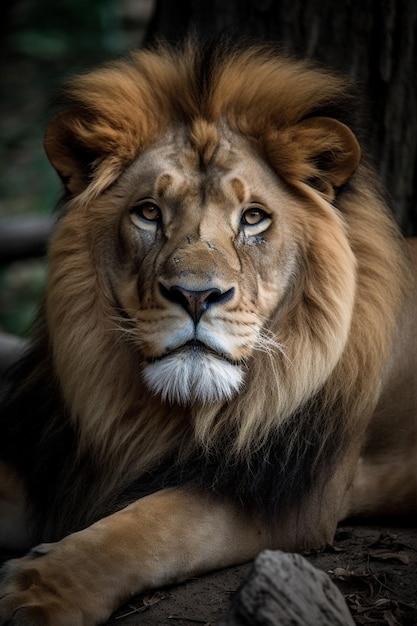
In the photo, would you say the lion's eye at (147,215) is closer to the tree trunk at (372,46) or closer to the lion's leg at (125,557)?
the lion's leg at (125,557)

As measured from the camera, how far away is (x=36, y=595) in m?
2.77

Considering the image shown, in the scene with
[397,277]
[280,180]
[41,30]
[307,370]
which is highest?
[280,180]

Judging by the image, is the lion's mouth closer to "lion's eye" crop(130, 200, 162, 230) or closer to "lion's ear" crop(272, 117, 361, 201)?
"lion's eye" crop(130, 200, 162, 230)

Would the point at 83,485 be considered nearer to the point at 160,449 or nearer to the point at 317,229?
the point at 160,449

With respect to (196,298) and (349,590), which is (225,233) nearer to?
(196,298)

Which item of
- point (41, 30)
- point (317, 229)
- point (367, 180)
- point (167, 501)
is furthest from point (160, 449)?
point (41, 30)

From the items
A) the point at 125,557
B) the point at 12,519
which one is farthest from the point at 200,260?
the point at 12,519

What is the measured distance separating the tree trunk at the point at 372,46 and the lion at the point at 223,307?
108 centimetres

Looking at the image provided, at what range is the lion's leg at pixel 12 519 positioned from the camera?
11.8 feet

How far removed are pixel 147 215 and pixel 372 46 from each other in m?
1.84

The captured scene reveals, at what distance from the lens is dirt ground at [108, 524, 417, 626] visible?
115 inches

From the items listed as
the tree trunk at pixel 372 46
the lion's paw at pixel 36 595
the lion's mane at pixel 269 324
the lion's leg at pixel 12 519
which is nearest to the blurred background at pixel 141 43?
the tree trunk at pixel 372 46

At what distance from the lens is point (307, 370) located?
3.17m

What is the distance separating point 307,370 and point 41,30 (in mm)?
9825
